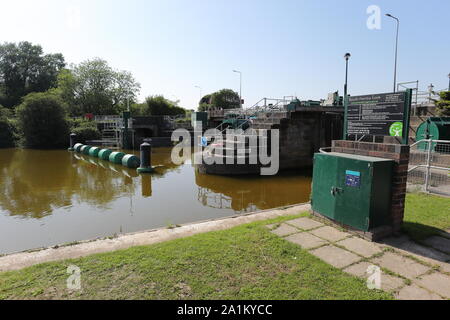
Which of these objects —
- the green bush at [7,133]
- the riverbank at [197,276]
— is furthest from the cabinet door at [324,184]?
the green bush at [7,133]

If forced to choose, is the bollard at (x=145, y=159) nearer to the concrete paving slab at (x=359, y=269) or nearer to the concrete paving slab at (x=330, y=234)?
the concrete paving slab at (x=330, y=234)

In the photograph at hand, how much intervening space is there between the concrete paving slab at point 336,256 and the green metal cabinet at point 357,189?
81 cm

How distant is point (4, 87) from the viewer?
196 ft

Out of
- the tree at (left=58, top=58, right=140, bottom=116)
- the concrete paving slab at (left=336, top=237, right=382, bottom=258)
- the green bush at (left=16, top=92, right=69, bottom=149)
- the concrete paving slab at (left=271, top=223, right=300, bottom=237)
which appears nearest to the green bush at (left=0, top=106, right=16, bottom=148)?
the green bush at (left=16, top=92, right=69, bottom=149)

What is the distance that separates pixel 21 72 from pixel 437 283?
77.3 meters

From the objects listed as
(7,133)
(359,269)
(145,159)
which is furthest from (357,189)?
(7,133)

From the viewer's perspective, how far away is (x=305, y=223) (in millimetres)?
6051

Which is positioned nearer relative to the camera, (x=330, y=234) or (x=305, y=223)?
(x=330, y=234)

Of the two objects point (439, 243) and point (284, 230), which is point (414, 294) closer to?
point (439, 243)

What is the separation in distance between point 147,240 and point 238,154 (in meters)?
11.2

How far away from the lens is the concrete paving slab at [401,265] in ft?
13.1

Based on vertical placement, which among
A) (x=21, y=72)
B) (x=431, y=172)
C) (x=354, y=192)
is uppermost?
(x=21, y=72)

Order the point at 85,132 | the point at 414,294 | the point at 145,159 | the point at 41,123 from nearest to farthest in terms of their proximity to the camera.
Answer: the point at 414,294 → the point at 145,159 → the point at 41,123 → the point at 85,132

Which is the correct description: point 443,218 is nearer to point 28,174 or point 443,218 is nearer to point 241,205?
point 241,205
